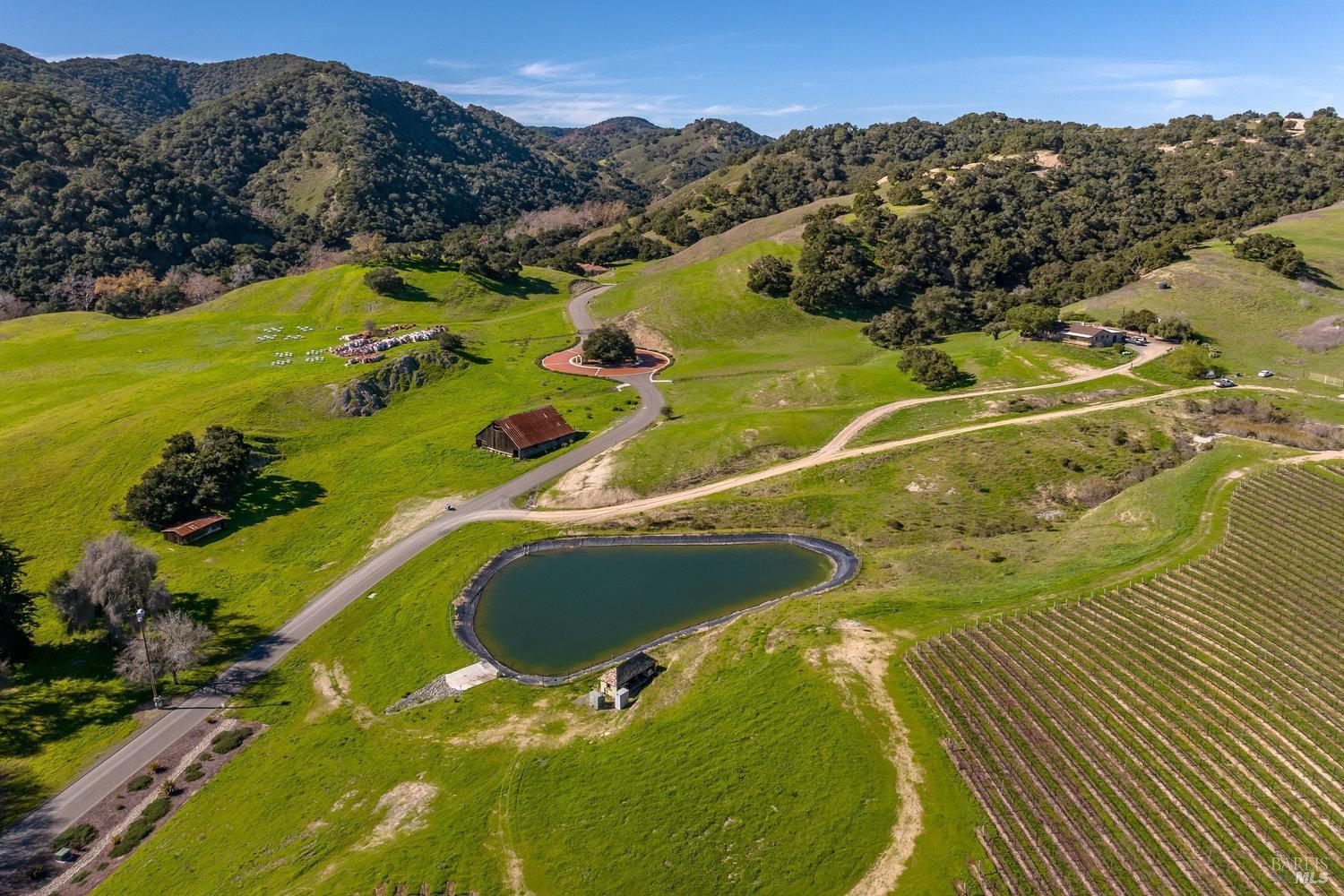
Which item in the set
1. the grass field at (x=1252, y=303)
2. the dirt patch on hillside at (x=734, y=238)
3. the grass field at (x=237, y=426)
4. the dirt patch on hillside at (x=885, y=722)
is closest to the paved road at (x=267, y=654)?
the grass field at (x=237, y=426)

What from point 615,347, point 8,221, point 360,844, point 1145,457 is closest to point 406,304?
point 615,347

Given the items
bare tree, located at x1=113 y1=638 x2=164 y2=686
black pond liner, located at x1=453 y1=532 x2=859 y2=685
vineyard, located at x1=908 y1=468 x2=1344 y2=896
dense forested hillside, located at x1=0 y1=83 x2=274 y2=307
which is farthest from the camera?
dense forested hillside, located at x1=0 y1=83 x2=274 y2=307

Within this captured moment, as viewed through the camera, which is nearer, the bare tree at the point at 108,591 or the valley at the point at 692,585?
the valley at the point at 692,585

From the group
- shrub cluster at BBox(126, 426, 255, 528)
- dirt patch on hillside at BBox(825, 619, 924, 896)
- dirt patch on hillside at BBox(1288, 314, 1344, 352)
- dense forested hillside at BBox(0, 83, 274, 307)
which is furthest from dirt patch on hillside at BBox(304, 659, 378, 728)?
dense forested hillside at BBox(0, 83, 274, 307)

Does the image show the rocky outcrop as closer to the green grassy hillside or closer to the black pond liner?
the green grassy hillside

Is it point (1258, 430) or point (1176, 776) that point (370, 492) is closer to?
point (1176, 776)

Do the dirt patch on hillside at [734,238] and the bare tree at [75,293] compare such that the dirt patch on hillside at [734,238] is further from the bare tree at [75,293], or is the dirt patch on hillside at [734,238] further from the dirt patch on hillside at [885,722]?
the dirt patch on hillside at [885,722]
